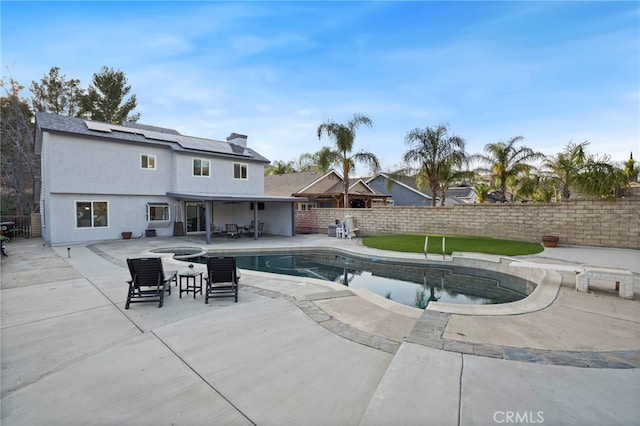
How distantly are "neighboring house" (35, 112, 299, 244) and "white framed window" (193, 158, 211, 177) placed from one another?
0.06 meters

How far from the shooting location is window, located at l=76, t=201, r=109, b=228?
15258mm

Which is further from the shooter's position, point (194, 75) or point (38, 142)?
point (38, 142)

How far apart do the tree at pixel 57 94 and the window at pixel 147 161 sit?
19.7 meters

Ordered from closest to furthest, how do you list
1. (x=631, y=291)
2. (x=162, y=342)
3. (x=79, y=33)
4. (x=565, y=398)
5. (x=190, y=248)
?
(x=565, y=398), (x=162, y=342), (x=631, y=291), (x=79, y=33), (x=190, y=248)

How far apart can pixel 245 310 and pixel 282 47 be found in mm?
13094

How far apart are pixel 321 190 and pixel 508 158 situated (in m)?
13.6

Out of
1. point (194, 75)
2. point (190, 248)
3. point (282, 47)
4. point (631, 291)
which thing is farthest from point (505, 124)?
point (190, 248)

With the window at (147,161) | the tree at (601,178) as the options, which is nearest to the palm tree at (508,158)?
the tree at (601,178)

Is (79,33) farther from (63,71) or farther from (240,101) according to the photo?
(63,71)

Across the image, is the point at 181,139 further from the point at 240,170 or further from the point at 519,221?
the point at 519,221

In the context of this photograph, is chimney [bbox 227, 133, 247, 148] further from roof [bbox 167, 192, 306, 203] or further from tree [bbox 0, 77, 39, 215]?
tree [bbox 0, 77, 39, 215]

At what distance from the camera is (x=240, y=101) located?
58.0 ft

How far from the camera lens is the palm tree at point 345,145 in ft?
65.1

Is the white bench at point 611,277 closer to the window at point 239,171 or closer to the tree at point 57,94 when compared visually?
the window at point 239,171
